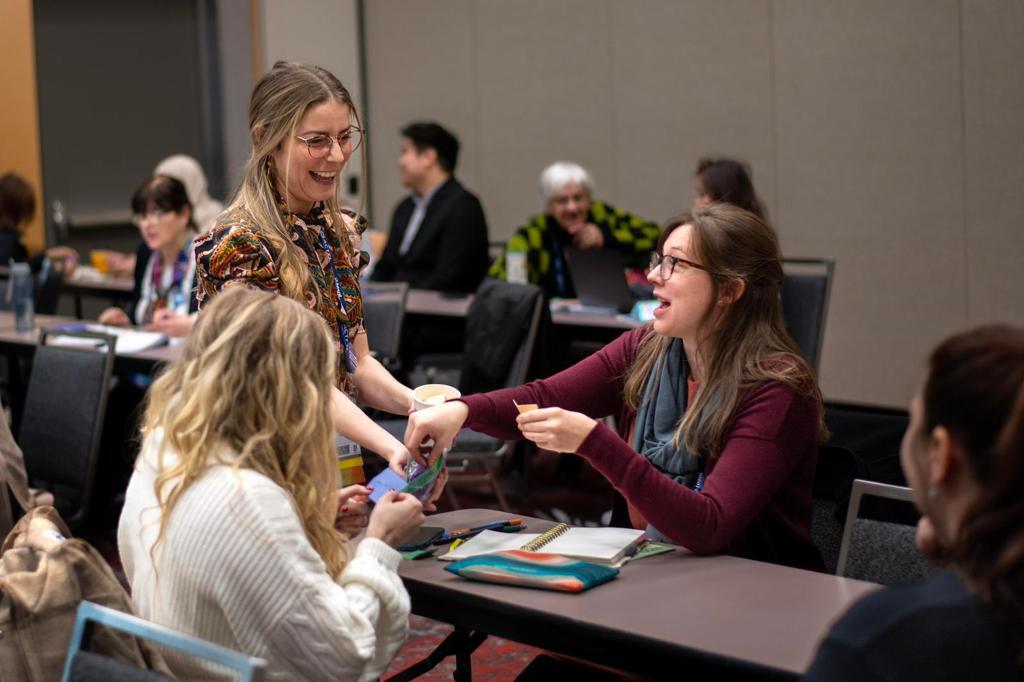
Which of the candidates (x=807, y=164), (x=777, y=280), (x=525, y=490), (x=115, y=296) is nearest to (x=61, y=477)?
(x=525, y=490)

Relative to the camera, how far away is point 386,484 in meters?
2.32

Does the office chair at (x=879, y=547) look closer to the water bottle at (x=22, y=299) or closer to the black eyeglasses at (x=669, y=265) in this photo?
the black eyeglasses at (x=669, y=265)

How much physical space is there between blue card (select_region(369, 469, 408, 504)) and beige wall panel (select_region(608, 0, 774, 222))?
5056 millimetres

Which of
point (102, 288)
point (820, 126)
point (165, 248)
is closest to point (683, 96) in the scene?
point (820, 126)

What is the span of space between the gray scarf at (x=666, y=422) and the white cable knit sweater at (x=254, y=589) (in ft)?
2.48

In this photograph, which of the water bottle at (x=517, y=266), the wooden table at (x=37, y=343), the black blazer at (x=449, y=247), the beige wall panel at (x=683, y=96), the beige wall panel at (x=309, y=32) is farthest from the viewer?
the beige wall panel at (x=309, y=32)

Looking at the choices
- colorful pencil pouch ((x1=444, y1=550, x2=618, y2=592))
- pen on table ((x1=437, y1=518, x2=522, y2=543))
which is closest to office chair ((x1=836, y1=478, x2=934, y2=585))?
colorful pencil pouch ((x1=444, y1=550, x2=618, y2=592))

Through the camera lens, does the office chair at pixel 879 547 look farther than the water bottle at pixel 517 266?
No

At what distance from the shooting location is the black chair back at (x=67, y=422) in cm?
377

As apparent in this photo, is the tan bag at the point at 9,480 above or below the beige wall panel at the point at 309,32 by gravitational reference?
below

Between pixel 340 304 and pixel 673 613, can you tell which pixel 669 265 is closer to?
pixel 340 304

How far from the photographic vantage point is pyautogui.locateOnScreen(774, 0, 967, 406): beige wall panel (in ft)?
20.7

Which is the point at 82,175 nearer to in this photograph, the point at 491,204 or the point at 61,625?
the point at 491,204

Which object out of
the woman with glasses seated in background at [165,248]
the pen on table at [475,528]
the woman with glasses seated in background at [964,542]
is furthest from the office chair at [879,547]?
the woman with glasses seated in background at [165,248]
